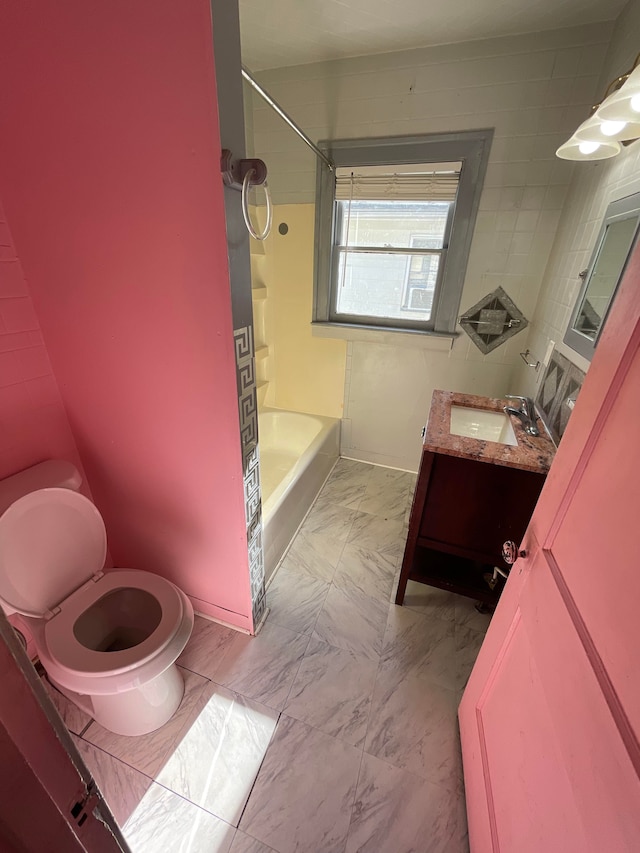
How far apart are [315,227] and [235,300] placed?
1644mm

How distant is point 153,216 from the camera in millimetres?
918

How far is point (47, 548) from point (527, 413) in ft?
6.48

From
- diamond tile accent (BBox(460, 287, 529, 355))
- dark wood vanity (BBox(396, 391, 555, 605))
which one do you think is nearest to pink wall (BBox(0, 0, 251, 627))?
dark wood vanity (BBox(396, 391, 555, 605))

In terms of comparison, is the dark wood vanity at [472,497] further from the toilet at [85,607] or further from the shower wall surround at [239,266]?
the toilet at [85,607]

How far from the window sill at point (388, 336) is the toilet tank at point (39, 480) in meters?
1.77

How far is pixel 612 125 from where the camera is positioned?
103cm

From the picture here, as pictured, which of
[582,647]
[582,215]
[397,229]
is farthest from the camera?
[397,229]

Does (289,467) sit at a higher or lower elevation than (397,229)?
lower

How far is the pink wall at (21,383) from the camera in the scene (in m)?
1.10

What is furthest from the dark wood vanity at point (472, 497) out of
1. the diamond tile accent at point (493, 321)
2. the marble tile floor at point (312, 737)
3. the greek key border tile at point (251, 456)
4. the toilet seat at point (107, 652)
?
the toilet seat at point (107, 652)

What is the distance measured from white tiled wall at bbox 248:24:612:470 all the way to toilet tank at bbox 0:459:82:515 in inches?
76.3

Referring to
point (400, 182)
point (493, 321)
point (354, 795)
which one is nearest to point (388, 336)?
point (493, 321)

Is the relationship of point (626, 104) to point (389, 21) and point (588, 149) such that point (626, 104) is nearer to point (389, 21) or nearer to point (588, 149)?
point (588, 149)

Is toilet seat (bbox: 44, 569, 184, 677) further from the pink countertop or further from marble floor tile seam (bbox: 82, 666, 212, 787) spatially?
the pink countertop
